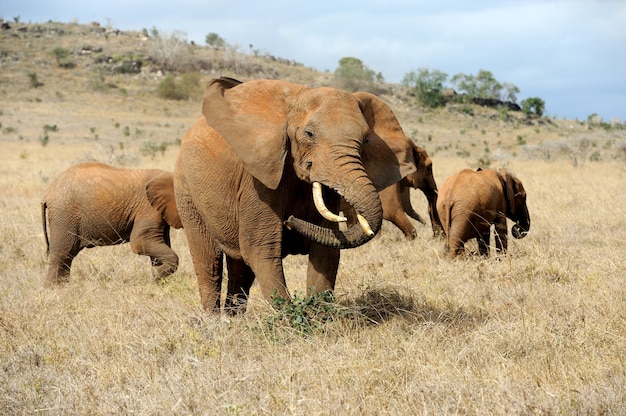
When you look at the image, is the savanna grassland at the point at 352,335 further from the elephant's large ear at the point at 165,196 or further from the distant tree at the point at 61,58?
the distant tree at the point at 61,58

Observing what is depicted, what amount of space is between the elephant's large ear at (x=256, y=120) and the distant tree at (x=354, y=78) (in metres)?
64.3

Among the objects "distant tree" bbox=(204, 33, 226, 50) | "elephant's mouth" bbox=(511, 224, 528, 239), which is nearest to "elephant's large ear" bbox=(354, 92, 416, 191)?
"elephant's mouth" bbox=(511, 224, 528, 239)

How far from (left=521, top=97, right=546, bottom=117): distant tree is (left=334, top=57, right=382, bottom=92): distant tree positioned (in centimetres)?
1312

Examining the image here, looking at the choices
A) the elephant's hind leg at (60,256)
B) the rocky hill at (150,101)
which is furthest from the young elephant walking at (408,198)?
the rocky hill at (150,101)

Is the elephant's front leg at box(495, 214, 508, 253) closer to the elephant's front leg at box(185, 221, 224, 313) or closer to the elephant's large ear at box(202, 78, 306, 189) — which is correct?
the elephant's front leg at box(185, 221, 224, 313)

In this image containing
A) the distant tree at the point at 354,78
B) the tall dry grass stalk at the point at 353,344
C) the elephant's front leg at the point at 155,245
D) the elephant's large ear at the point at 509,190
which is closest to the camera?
the tall dry grass stalk at the point at 353,344

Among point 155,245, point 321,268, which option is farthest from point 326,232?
point 155,245

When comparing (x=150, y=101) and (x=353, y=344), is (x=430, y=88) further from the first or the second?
(x=353, y=344)

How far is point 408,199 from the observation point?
1330 cm

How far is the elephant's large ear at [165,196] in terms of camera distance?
9148 mm

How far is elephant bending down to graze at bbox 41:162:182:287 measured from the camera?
32.7ft

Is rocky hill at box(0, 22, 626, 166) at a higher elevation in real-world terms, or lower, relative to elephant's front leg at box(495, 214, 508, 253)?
lower

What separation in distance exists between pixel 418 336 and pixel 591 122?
58124mm

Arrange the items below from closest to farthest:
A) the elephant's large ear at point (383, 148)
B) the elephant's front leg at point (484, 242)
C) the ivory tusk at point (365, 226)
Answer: the ivory tusk at point (365, 226), the elephant's large ear at point (383, 148), the elephant's front leg at point (484, 242)
